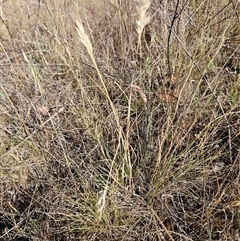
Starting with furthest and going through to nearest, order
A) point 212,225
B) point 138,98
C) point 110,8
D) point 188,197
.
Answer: point 110,8 → point 138,98 → point 188,197 → point 212,225

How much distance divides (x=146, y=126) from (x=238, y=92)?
1.31 feet

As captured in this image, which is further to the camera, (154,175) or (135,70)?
(135,70)

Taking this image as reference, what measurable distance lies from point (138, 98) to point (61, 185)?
49 centimetres

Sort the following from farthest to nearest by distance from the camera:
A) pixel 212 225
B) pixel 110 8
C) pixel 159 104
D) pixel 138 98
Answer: pixel 110 8 → pixel 138 98 → pixel 159 104 → pixel 212 225

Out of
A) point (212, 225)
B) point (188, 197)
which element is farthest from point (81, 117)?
point (212, 225)

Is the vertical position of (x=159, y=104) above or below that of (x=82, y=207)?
above

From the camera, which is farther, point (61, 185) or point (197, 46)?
point (197, 46)

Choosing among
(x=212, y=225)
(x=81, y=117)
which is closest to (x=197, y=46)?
(x=81, y=117)

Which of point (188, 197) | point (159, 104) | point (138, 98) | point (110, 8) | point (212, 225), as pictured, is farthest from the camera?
point (110, 8)

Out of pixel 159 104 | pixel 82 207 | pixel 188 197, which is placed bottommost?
pixel 188 197

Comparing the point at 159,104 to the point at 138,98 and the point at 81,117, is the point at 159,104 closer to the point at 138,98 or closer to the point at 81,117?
the point at 138,98

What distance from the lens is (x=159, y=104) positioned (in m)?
1.26

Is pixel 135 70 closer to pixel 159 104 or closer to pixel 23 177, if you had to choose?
pixel 159 104

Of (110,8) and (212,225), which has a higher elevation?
(110,8)
